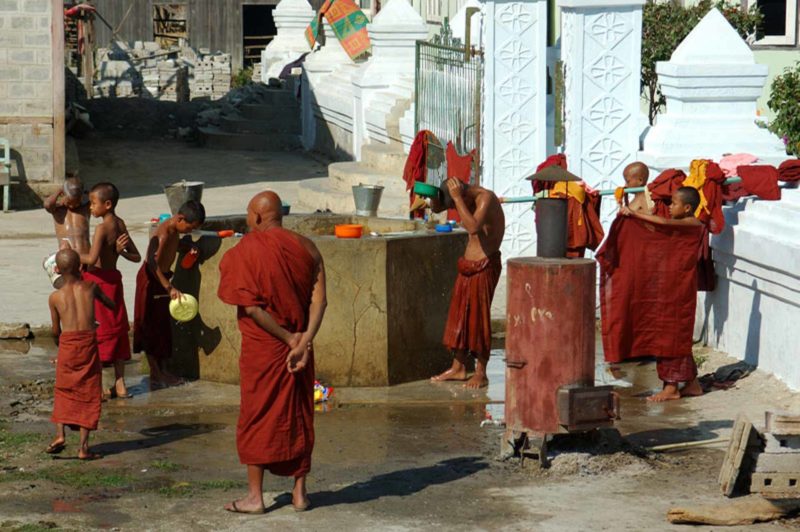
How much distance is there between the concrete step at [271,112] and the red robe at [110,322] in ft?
59.4

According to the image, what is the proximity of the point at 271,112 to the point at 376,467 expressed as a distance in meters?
20.3

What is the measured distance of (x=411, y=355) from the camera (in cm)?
1045

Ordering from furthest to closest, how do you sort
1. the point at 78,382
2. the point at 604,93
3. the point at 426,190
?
the point at 604,93 → the point at 426,190 → the point at 78,382

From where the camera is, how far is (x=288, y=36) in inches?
1248

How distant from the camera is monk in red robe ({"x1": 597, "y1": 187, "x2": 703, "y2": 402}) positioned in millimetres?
10094

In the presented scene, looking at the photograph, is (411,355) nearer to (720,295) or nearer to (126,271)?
(720,295)

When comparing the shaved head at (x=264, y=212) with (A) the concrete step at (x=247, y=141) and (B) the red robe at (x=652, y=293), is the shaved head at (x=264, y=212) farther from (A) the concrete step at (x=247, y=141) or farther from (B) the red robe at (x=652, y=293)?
(A) the concrete step at (x=247, y=141)

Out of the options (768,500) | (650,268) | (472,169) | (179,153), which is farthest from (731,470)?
(179,153)

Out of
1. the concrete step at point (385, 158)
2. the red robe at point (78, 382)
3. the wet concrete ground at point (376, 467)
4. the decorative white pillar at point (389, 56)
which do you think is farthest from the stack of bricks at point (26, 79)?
the red robe at point (78, 382)

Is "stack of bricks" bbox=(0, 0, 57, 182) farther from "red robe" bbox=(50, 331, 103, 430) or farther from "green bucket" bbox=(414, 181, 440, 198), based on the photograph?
"red robe" bbox=(50, 331, 103, 430)

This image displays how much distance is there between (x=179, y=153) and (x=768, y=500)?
1980 centimetres

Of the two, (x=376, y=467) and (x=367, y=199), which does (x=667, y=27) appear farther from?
(x=376, y=467)

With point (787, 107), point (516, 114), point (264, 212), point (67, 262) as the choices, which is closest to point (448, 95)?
point (516, 114)

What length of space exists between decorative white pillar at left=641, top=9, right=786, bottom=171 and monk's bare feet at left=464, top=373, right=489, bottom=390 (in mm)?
2727
